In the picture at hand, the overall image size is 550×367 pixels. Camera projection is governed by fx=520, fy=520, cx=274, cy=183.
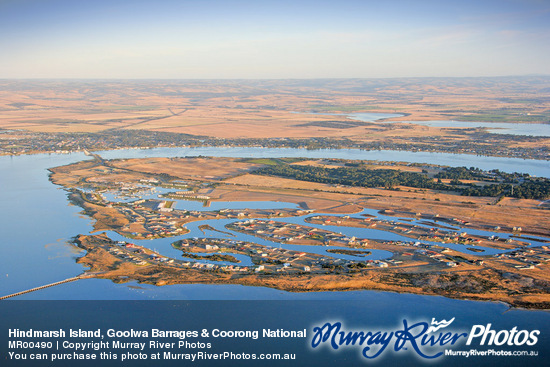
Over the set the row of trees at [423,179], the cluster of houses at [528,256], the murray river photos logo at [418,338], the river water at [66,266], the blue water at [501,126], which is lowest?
the murray river photos logo at [418,338]

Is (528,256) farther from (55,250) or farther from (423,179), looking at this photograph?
(55,250)

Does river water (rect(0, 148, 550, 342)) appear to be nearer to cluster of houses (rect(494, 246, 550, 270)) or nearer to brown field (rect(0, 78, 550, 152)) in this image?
cluster of houses (rect(494, 246, 550, 270))

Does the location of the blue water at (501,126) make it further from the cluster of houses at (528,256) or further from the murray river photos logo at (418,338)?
the murray river photos logo at (418,338)

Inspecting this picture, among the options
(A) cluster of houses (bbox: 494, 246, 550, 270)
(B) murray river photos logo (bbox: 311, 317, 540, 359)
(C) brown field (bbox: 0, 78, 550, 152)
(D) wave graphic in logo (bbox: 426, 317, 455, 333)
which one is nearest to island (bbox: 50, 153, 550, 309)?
(A) cluster of houses (bbox: 494, 246, 550, 270)

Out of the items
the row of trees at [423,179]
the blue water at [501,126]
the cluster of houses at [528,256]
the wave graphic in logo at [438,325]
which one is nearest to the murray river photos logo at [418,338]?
the wave graphic in logo at [438,325]

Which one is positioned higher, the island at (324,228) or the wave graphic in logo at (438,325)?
the island at (324,228)

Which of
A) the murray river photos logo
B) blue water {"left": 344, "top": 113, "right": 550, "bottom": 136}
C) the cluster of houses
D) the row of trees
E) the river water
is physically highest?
blue water {"left": 344, "top": 113, "right": 550, "bottom": 136}

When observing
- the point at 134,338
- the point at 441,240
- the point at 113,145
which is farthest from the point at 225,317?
the point at 113,145

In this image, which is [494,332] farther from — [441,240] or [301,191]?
[301,191]
